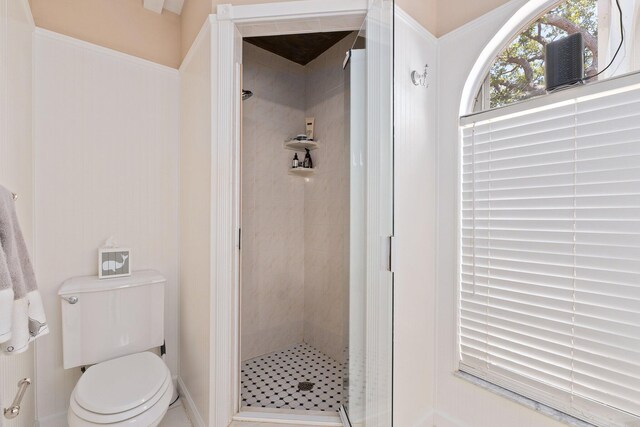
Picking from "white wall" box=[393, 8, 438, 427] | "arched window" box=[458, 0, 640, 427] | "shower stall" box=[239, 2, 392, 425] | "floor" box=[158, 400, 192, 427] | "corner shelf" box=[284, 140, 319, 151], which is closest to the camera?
"arched window" box=[458, 0, 640, 427]

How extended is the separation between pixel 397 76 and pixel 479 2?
2.03ft

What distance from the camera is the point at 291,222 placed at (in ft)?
9.00

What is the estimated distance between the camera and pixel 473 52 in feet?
5.15

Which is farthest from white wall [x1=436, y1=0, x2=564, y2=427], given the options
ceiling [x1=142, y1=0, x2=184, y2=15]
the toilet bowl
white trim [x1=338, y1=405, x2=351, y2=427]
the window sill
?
ceiling [x1=142, y1=0, x2=184, y2=15]

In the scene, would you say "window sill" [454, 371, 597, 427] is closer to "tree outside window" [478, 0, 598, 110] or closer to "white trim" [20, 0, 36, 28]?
"tree outside window" [478, 0, 598, 110]

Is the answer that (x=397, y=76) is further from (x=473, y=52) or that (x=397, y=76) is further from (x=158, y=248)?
(x=158, y=248)

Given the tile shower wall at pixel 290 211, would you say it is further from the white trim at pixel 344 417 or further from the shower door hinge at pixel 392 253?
the shower door hinge at pixel 392 253

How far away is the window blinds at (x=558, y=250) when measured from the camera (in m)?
1.14

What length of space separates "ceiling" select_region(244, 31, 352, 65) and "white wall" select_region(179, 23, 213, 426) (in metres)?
0.78

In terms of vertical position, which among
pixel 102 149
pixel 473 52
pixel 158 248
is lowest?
pixel 158 248

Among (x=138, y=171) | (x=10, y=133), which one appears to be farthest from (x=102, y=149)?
(x=10, y=133)

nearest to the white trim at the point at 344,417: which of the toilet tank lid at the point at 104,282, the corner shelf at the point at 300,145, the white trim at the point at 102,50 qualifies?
the toilet tank lid at the point at 104,282

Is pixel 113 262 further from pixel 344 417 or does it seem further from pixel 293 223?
pixel 344 417

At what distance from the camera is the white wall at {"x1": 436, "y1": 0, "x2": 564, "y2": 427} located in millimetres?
1537
